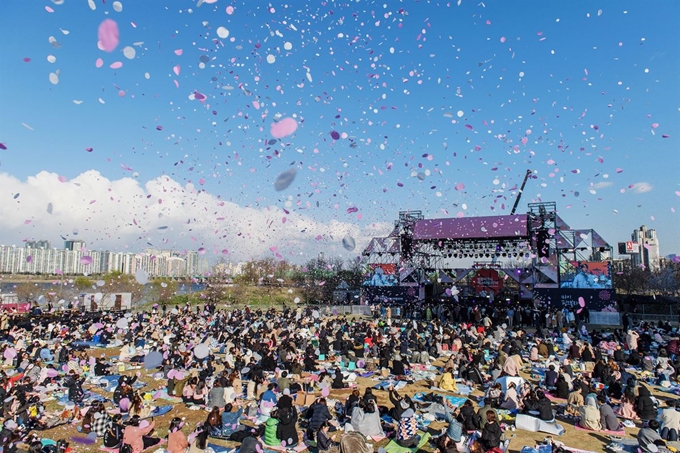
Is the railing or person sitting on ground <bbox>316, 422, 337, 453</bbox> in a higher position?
the railing

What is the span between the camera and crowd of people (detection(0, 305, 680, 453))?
27.0ft

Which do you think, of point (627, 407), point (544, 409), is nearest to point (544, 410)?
point (544, 409)

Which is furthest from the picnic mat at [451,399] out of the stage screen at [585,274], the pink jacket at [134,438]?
the stage screen at [585,274]

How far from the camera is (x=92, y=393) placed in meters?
12.0

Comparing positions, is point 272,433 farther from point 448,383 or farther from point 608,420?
point 608,420

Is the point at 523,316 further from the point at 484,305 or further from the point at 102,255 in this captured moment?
the point at 102,255

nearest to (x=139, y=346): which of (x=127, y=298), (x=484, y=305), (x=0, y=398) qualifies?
(x=0, y=398)

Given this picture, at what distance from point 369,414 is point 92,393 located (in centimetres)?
803

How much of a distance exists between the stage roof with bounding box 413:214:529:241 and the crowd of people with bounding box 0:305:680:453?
25.0 feet

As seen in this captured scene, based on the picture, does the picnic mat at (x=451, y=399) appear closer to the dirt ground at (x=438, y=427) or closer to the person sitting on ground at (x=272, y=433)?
the dirt ground at (x=438, y=427)

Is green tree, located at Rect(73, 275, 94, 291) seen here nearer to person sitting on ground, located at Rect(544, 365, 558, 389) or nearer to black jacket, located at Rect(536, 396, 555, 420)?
person sitting on ground, located at Rect(544, 365, 558, 389)

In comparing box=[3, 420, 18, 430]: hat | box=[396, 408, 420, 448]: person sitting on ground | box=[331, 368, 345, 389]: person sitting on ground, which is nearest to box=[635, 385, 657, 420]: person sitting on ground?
box=[396, 408, 420, 448]: person sitting on ground

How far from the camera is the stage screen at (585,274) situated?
80.9ft

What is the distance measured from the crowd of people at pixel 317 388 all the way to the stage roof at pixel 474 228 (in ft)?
25.0
